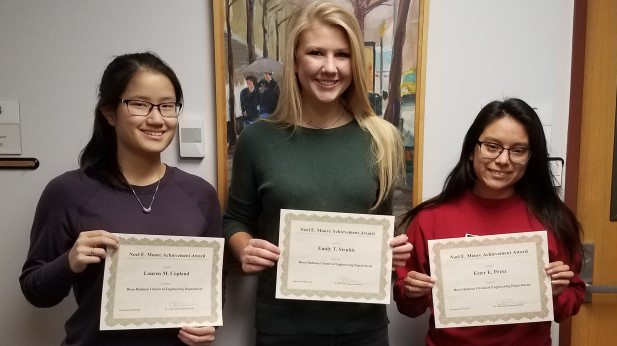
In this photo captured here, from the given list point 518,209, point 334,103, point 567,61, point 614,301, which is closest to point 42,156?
point 334,103

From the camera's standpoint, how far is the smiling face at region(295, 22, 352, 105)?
115 centimetres

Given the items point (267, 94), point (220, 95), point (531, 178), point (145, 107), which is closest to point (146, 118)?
point (145, 107)

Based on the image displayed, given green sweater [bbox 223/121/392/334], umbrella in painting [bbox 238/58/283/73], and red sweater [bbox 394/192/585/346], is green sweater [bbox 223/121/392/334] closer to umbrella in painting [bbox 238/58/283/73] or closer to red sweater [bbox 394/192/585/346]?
red sweater [bbox 394/192/585/346]

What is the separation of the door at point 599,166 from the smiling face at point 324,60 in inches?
38.4

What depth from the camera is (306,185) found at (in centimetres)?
117

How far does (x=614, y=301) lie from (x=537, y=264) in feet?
2.42

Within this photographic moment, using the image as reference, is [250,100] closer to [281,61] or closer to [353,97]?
[281,61]

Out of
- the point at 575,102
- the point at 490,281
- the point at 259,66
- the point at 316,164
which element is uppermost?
the point at 259,66

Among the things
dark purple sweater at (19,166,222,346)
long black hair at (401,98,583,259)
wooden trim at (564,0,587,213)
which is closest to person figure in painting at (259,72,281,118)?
dark purple sweater at (19,166,222,346)

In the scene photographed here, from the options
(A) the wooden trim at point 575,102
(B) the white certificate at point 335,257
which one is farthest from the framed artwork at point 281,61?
(A) the wooden trim at point 575,102

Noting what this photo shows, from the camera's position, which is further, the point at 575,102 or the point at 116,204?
the point at 575,102

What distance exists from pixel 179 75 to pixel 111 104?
37 cm

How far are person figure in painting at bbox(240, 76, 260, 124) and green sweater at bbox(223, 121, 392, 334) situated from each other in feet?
0.68

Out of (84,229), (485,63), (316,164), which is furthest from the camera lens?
(485,63)
